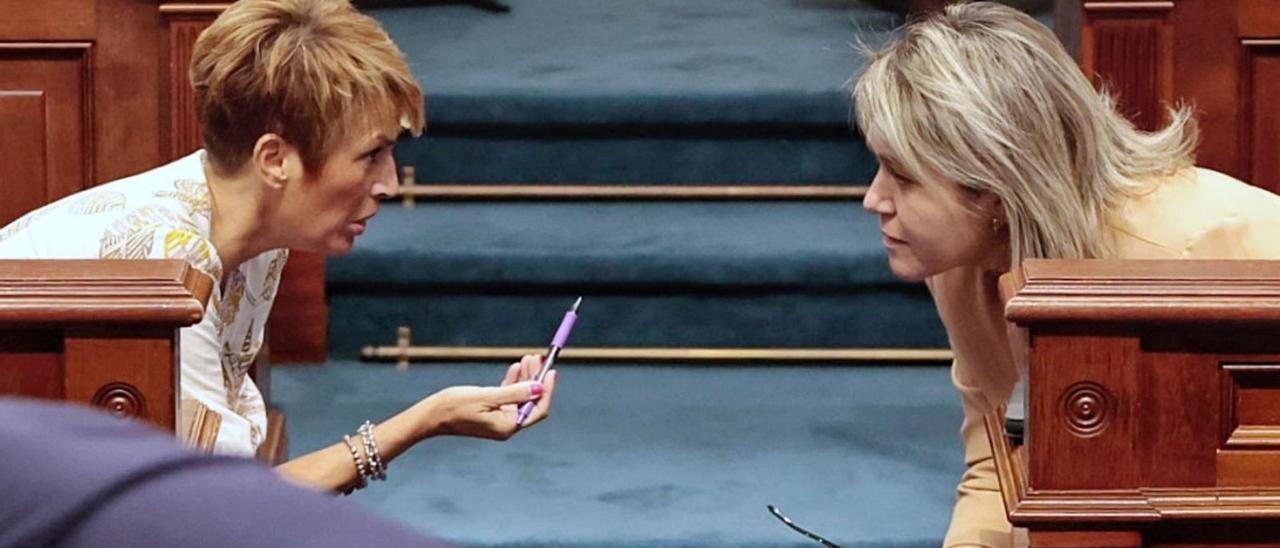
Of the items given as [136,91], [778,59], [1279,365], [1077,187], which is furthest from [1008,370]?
[778,59]

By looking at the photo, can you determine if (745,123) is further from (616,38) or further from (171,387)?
(171,387)

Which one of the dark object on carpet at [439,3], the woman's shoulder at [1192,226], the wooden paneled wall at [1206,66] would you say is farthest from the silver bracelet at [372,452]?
the dark object on carpet at [439,3]

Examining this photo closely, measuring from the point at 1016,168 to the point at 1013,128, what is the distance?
4 cm

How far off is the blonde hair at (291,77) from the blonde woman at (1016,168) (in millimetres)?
548

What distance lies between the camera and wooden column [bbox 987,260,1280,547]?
1.66m

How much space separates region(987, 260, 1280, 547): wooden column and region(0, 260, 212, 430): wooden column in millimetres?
745

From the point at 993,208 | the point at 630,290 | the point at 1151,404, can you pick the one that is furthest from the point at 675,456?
the point at 1151,404

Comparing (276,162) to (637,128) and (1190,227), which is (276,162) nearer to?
(1190,227)

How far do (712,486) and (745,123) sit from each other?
114cm

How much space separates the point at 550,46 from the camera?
4.59 m

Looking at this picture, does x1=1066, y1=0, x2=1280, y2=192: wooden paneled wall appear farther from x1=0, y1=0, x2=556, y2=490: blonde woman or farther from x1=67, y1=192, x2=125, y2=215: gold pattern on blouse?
x1=67, y1=192, x2=125, y2=215: gold pattern on blouse

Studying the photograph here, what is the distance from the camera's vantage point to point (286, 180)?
6.90ft

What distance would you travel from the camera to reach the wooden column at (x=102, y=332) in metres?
1.65

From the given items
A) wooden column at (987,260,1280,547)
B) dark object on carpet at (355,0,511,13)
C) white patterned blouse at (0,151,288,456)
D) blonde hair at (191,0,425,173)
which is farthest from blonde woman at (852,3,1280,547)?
dark object on carpet at (355,0,511,13)
